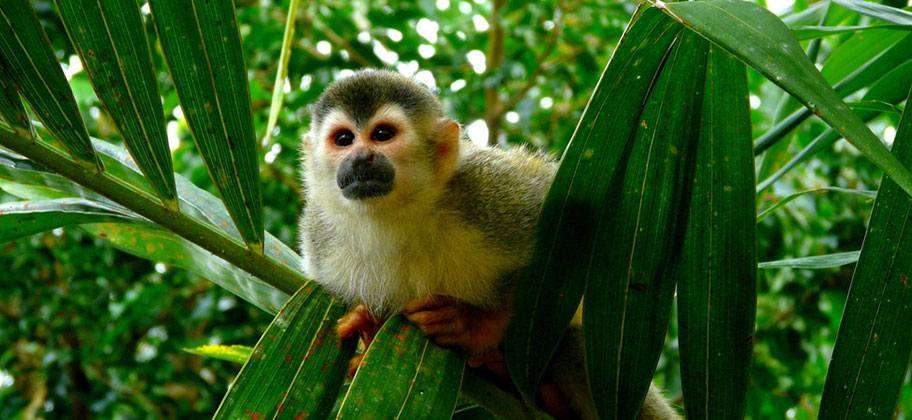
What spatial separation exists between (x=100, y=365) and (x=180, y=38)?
2.96m

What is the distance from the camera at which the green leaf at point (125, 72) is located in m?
0.95

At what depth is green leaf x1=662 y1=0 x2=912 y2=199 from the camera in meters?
0.66

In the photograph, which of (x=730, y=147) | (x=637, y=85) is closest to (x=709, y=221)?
(x=730, y=147)

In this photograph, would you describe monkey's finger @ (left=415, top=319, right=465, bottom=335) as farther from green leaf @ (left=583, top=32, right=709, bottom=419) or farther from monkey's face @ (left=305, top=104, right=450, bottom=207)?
monkey's face @ (left=305, top=104, right=450, bottom=207)

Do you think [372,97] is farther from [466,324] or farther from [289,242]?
[289,242]

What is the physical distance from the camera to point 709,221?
0.95 m

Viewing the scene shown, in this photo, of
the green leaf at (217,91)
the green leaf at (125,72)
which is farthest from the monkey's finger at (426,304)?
the green leaf at (125,72)

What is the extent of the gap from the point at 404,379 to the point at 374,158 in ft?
2.45

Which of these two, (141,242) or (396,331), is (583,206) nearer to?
(396,331)

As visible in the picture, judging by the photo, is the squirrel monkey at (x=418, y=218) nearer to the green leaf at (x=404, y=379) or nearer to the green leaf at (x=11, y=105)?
the green leaf at (x=404, y=379)

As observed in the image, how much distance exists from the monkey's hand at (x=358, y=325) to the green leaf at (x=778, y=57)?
29.2 inches

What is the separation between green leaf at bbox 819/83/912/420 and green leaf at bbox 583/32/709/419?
0.23m

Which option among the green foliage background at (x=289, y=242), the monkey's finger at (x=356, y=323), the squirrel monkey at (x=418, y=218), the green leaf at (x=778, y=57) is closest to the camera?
the green leaf at (x=778, y=57)

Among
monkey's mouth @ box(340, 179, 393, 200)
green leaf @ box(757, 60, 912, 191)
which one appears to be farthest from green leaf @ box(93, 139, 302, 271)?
green leaf @ box(757, 60, 912, 191)
